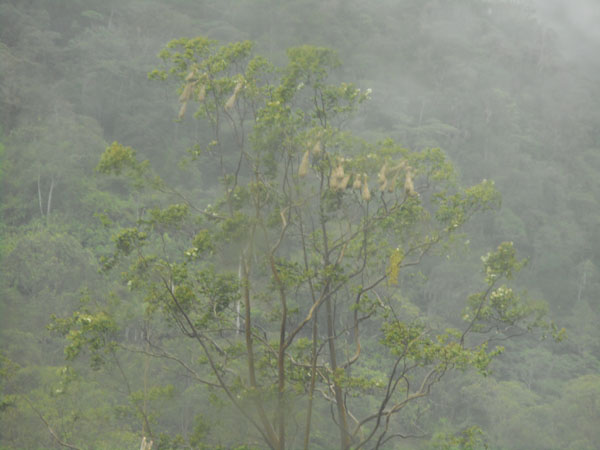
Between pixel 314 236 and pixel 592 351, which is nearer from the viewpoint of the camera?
pixel 314 236

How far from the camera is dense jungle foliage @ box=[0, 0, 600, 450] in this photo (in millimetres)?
6078

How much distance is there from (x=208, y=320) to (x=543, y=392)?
625 inches

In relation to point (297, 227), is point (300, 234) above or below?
below

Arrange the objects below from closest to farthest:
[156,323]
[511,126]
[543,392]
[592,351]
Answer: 1. [156,323]
2. [543,392]
3. [592,351]
4. [511,126]

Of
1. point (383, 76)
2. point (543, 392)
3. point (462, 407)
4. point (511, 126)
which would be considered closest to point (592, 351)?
point (543, 392)

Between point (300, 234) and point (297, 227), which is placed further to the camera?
point (297, 227)

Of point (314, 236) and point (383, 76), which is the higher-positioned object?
point (383, 76)

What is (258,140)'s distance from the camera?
6145 millimetres

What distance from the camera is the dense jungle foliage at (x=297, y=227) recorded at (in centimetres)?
608

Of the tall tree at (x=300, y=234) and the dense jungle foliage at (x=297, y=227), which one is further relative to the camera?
Answer: the dense jungle foliage at (x=297, y=227)

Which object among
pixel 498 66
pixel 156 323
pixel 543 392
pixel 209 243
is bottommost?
pixel 209 243

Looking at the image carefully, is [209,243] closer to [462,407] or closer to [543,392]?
[462,407]

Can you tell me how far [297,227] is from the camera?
23.7 ft

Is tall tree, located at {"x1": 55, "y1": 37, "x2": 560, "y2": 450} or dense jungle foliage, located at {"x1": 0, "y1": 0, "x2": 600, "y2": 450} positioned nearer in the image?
tall tree, located at {"x1": 55, "y1": 37, "x2": 560, "y2": 450}
